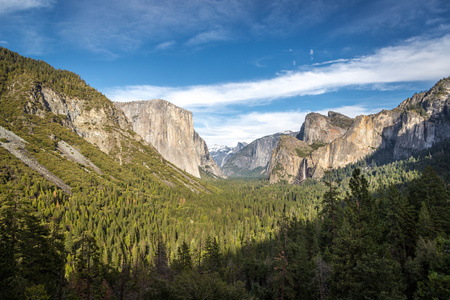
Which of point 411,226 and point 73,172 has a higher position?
point 73,172

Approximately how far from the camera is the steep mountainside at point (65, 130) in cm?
9419

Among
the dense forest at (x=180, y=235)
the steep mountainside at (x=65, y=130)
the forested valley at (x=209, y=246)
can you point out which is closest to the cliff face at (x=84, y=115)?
the steep mountainside at (x=65, y=130)

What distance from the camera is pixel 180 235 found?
7788 centimetres

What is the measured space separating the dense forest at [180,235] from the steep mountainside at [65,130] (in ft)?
3.60

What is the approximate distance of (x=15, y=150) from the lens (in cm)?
8662

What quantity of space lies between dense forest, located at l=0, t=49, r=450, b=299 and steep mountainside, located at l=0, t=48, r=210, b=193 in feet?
3.60

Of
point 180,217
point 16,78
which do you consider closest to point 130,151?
point 16,78

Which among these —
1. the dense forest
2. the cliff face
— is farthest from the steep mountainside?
the dense forest

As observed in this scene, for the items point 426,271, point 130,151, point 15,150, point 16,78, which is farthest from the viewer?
point 130,151

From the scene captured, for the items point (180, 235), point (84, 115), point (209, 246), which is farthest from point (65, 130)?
point (209, 246)

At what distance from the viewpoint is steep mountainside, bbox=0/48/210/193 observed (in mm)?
94188

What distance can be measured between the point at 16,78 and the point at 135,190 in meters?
92.8

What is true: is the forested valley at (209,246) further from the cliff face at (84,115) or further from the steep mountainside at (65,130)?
the cliff face at (84,115)

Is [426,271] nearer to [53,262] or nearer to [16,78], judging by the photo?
[53,262]
